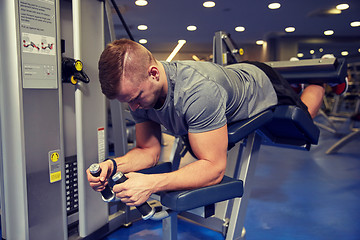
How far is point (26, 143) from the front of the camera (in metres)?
1.12

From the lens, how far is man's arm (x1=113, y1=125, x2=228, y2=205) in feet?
2.48

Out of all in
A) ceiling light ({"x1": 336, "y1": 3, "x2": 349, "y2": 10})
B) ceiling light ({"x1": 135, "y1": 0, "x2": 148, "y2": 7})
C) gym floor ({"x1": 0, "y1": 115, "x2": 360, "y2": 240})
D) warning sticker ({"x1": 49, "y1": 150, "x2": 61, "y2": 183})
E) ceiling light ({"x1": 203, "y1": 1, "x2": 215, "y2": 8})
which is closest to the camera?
warning sticker ({"x1": 49, "y1": 150, "x2": 61, "y2": 183})

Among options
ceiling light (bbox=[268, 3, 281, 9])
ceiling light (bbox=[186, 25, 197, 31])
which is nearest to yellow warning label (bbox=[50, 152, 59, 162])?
ceiling light (bbox=[268, 3, 281, 9])

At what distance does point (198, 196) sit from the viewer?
29.5 inches

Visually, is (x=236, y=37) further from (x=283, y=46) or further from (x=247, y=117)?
(x=247, y=117)

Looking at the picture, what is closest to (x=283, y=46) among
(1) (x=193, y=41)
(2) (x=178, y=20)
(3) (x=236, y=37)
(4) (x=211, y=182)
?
(3) (x=236, y=37)

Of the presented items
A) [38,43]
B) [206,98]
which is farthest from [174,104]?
[38,43]

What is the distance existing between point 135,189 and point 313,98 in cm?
111

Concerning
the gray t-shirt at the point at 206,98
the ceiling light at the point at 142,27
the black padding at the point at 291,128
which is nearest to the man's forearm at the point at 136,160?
the gray t-shirt at the point at 206,98

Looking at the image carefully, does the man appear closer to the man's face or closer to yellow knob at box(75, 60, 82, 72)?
the man's face

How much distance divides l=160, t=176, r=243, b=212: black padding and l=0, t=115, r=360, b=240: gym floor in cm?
88

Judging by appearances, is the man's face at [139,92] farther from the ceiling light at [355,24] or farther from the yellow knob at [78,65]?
the ceiling light at [355,24]

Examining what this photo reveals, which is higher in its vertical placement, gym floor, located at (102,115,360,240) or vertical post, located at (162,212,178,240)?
vertical post, located at (162,212,178,240)

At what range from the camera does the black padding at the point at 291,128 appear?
3.76 feet
